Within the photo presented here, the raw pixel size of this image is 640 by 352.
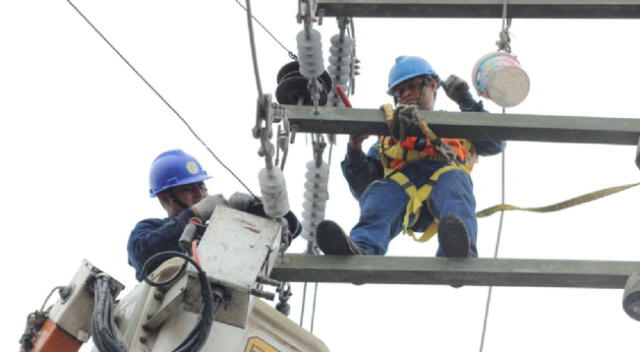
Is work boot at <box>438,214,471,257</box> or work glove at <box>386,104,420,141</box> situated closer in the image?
work boot at <box>438,214,471,257</box>

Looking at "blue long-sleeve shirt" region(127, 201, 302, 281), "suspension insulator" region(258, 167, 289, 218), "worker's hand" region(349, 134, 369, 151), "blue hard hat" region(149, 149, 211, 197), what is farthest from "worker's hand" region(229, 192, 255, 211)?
"worker's hand" region(349, 134, 369, 151)

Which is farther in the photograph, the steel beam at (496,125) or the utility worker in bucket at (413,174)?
the utility worker in bucket at (413,174)

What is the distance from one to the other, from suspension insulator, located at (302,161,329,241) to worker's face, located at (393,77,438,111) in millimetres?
862

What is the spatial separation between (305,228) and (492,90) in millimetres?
1253

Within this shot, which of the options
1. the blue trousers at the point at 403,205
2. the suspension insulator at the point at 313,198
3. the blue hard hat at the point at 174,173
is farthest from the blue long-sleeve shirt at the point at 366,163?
the blue hard hat at the point at 174,173

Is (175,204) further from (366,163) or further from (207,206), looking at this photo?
(366,163)

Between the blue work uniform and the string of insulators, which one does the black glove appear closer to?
the blue work uniform

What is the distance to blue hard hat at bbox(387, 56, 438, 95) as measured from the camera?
735 cm

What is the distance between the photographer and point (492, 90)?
640cm

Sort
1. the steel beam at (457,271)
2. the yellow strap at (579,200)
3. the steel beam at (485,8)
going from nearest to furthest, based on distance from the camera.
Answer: the steel beam at (457,271)
the yellow strap at (579,200)
the steel beam at (485,8)

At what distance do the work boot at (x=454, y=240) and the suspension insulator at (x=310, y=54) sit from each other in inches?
35.9

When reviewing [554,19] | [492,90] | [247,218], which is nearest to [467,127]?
[492,90]

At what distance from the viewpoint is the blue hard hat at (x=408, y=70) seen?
24.1ft

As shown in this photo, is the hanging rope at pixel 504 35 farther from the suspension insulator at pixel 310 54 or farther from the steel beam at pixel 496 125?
the suspension insulator at pixel 310 54
